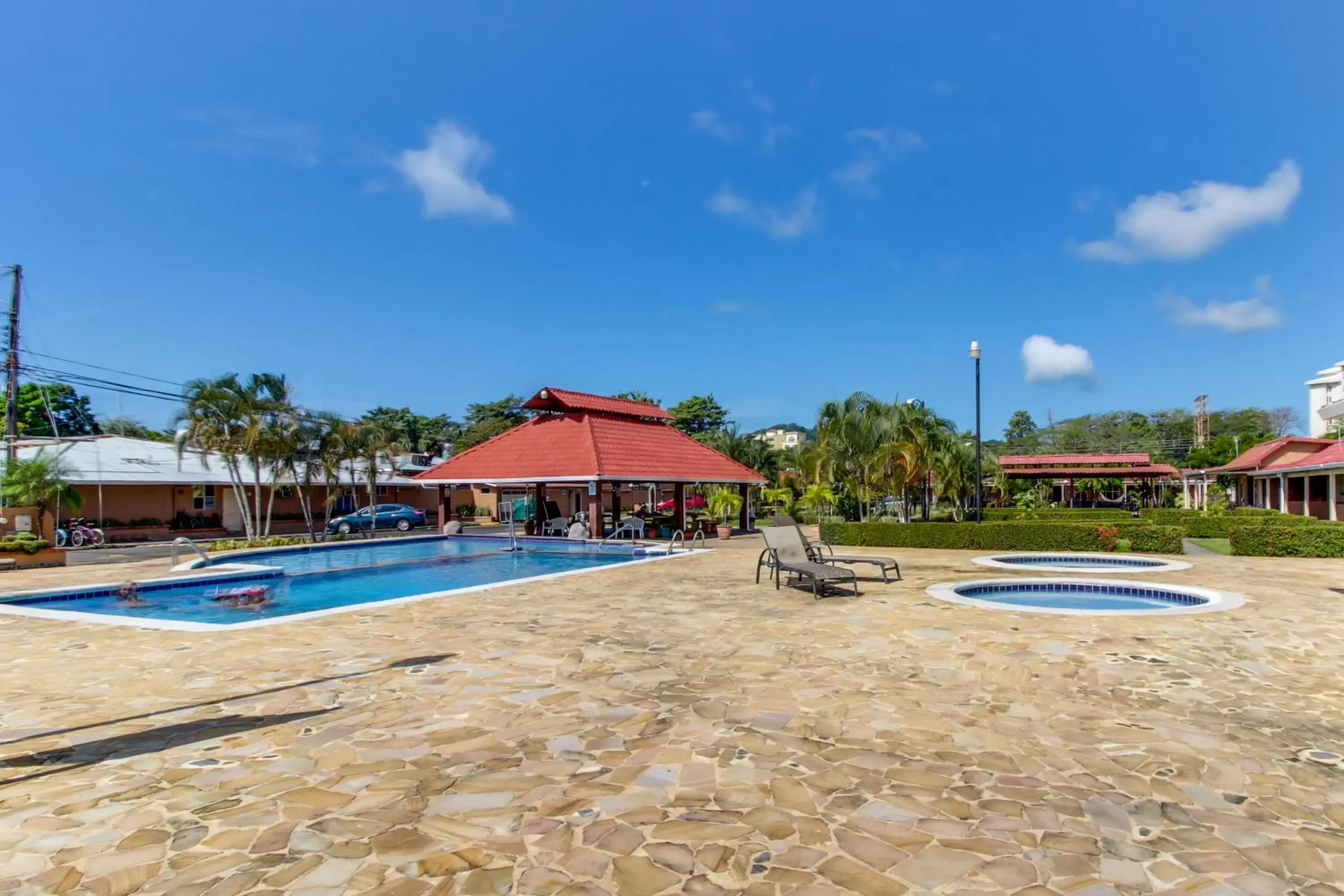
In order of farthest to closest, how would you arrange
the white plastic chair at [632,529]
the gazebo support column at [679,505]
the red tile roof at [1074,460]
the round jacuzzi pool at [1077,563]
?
the red tile roof at [1074,460] → the gazebo support column at [679,505] → the white plastic chair at [632,529] → the round jacuzzi pool at [1077,563]

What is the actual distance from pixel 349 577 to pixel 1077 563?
56.4ft

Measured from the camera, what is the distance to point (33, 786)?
3.98m

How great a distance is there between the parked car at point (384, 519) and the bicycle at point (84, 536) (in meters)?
7.80

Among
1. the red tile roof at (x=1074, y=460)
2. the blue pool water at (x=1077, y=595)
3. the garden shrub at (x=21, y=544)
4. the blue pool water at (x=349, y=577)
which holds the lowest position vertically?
the blue pool water at (x=349, y=577)

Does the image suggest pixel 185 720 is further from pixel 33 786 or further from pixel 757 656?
pixel 757 656

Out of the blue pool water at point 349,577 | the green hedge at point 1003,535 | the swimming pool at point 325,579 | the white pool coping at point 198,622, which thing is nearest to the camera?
the white pool coping at point 198,622

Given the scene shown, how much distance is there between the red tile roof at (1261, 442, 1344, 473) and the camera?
1055 inches

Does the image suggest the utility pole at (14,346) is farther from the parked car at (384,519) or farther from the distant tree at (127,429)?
the distant tree at (127,429)

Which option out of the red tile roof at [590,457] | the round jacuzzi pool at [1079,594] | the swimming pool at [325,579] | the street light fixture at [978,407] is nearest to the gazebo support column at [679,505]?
the red tile roof at [590,457]

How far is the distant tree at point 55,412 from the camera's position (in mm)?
49969

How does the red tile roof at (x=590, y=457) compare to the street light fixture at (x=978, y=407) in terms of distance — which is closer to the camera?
the street light fixture at (x=978, y=407)

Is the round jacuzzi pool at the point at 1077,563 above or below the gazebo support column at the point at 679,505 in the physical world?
below

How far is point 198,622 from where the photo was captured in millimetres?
8938

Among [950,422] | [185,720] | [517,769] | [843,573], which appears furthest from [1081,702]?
[950,422]
